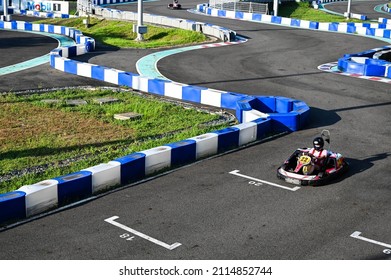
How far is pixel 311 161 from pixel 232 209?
1.92 metres

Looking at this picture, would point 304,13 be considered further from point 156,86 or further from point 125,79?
point 156,86

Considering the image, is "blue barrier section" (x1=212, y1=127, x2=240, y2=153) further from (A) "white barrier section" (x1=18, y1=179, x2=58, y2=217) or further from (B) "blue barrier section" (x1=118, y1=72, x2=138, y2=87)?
(B) "blue barrier section" (x1=118, y1=72, x2=138, y2=87)

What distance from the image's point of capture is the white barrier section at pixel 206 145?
12.2 m

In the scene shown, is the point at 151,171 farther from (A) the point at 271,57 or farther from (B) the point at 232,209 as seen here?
(A) the point at 271,57

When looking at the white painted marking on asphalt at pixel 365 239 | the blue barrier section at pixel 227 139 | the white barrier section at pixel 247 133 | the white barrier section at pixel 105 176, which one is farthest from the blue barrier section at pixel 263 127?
the white painted marking on asphalt at pixel 365 239

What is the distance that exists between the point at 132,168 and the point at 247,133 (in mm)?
3268

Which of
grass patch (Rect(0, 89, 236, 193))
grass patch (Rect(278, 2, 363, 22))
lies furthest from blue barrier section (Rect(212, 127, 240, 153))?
grass patch (Rect(278, 2, 363, 22))

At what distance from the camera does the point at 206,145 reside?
12.4 metres

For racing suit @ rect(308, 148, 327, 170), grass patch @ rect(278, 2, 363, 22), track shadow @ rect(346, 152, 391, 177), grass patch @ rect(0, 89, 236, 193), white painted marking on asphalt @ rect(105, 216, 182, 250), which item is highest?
grass patch @ rect(278, 2, 363, 22)

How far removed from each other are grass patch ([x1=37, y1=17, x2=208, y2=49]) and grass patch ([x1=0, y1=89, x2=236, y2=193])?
33.2 ft

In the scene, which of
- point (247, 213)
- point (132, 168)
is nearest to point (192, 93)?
point (132, 168)

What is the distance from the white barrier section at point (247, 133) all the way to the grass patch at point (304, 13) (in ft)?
103

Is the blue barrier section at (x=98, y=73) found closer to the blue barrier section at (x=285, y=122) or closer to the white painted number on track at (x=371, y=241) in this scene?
the blue barrier section at (x=285, y=122)

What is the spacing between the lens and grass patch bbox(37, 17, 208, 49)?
2782 cm
